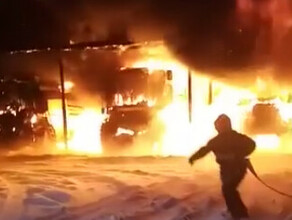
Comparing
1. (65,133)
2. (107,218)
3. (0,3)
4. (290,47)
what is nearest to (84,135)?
(65,133)

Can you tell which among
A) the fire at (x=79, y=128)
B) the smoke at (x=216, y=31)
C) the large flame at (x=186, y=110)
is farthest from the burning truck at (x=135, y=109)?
the smoke at (x=216, y=31)

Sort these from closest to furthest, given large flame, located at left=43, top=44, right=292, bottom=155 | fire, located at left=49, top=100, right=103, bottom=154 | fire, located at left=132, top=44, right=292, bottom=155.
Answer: fire, located at left=132, top=44, right=292, bottom=155 < large flame, located at left=43, top=44, right=292, bottom=155 < fire, located at left=49, top=100, right=103, bottom=154

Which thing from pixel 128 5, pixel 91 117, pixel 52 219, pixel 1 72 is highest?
pixel 128 5

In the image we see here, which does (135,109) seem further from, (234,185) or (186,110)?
(234,185)

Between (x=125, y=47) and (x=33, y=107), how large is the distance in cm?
320

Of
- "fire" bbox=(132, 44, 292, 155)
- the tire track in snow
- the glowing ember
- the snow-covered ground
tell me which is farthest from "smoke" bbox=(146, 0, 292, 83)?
the tire track in snow

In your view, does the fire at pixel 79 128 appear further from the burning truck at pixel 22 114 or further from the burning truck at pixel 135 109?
the burning truck at pixel 135 109

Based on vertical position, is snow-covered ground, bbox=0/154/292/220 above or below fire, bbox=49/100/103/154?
below

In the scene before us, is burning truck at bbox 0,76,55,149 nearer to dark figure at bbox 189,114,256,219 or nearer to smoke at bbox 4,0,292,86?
smoke at bbox 4,0,292,86

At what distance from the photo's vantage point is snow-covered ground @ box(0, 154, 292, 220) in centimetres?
1098

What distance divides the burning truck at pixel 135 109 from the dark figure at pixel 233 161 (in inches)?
238

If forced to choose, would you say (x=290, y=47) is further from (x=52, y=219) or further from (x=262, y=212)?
(x=52, y=219)

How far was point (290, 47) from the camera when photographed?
18.0 m

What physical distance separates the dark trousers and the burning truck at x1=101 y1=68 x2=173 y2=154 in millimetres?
6139
